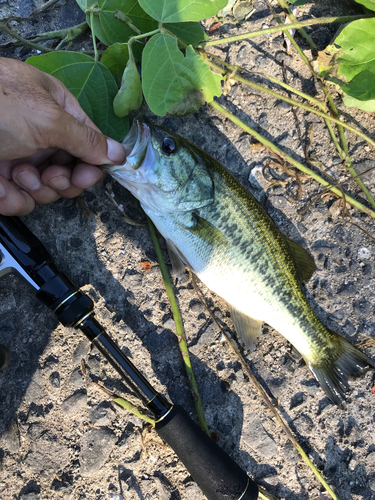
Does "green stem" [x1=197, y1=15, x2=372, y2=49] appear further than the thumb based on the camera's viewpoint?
Yes

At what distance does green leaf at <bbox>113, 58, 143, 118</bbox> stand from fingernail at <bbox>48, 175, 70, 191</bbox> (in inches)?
22.1

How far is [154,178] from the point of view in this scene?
229 centimetres

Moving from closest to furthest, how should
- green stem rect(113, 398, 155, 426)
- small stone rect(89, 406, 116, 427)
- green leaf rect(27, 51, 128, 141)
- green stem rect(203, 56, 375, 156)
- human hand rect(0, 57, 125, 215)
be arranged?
1. human hand rect(0, 57, 125, 215)
2. green leaf rect(27, 51, 128, 141)
3. green stem rect(113, 398, 155, 426)
4. small stone rect(89, 406, 116, 427)
5. green stem rect(203, 56, 375, 156)

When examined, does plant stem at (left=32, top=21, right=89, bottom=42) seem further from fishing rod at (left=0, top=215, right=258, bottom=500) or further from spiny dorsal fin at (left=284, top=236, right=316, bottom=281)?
spiny dorsal fin at (left=284, top=236, right=316, bottom=281)

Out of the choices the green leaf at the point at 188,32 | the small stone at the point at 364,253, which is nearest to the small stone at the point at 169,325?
the small stone at the point at 364,253

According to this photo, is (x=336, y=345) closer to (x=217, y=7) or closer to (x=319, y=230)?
(x=319, y=230)

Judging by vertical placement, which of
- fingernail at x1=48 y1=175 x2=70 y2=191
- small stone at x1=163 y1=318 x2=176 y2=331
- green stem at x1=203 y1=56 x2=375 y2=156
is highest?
fingernail at x1=48 y1=175 x2=70 y2=191

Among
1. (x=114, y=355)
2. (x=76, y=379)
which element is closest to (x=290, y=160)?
(x=114, y=355)

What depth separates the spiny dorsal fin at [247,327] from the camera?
2.56 meters

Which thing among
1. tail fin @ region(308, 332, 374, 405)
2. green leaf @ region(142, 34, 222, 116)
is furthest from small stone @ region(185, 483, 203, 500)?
green leaf @ region(142, 34, 222, 116)

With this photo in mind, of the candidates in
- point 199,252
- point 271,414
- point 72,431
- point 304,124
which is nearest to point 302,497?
point 271,414

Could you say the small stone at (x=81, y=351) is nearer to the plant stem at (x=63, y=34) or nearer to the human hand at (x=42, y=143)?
the human hand at (x=42, y=143)

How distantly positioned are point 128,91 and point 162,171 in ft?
1.81

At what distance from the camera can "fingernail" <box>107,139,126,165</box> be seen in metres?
2.15
